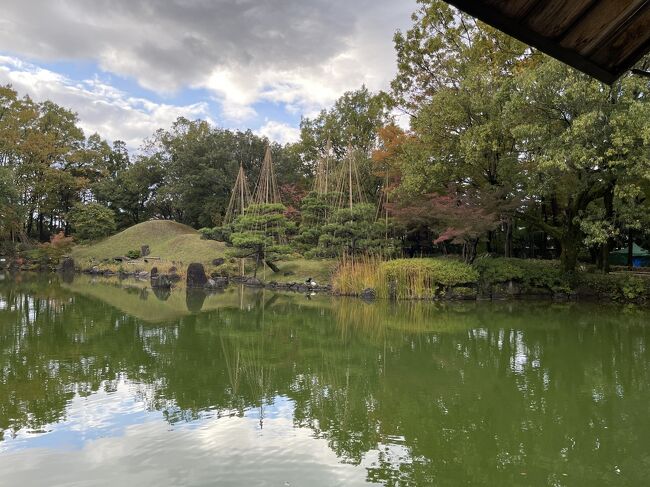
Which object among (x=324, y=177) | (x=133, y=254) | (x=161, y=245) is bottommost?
(x=133, y=254)

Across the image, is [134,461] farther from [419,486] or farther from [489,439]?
[489,439]

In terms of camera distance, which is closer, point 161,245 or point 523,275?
point 523,275

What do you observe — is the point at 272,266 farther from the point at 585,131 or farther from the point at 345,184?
the point at 585,131

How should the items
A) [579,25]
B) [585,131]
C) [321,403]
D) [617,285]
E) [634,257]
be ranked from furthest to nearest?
[634,257]
[617,285]
[585,131]
[321,403]
[579,25]

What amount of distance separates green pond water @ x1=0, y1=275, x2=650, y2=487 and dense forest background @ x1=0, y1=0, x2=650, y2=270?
143 inches

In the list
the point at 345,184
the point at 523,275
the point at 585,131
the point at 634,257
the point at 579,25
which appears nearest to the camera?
the point at 579,25

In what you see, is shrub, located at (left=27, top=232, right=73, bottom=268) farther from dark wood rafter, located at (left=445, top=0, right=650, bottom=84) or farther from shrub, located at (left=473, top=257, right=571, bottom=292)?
dark wood rafter, located at (left=445, top=0, right=650, bottom=84)

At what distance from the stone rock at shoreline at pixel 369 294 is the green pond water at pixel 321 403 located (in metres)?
3.43

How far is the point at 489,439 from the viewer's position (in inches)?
138

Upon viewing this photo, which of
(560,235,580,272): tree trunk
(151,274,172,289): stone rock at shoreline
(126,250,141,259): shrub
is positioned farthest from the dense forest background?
(151,274,172,289): stone rock at shoreline

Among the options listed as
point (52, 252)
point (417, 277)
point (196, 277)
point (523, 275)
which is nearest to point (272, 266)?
point (196, 277)

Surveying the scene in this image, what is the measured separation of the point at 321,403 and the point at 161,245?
17796mm

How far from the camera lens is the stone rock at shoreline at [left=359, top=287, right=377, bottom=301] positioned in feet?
39.5

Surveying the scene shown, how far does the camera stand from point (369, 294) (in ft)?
39.7
